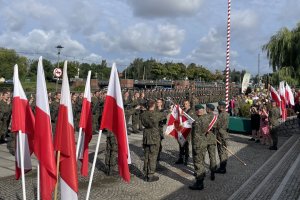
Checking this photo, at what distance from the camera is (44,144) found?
546cm

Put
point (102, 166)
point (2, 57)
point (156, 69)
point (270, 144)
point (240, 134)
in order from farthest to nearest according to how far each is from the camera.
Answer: point (156, 69) → point (2, 57) → point (240, 134) → point (270, 144) → point (102, 166)

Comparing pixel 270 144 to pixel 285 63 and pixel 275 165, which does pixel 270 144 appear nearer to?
pixel 275 165

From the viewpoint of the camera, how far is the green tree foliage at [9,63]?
62.9 metres

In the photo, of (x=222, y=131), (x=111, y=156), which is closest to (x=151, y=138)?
(x=111, y=156)

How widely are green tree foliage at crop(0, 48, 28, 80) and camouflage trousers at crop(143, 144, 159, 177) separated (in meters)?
56.5

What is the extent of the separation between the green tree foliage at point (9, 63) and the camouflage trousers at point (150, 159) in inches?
2224

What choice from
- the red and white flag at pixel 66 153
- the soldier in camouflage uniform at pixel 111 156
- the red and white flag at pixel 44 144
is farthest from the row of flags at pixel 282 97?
the red and white flag at pixel 44 144

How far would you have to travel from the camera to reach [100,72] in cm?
8138

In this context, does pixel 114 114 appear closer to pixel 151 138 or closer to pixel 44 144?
pixel 44 144

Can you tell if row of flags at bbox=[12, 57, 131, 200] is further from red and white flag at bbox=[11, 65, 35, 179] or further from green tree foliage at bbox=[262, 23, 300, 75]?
green tree foliage at bbox=[262, 23, 300, 75]

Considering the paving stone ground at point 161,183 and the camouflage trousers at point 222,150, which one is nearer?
the paving stone ground at point 161,183

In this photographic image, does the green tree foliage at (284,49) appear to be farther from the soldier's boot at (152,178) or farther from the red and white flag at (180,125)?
the soldier's boot at (152,178)

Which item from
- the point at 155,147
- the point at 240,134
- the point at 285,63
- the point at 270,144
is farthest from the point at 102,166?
the point at 285,63

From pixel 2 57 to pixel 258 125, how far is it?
5651 cm
